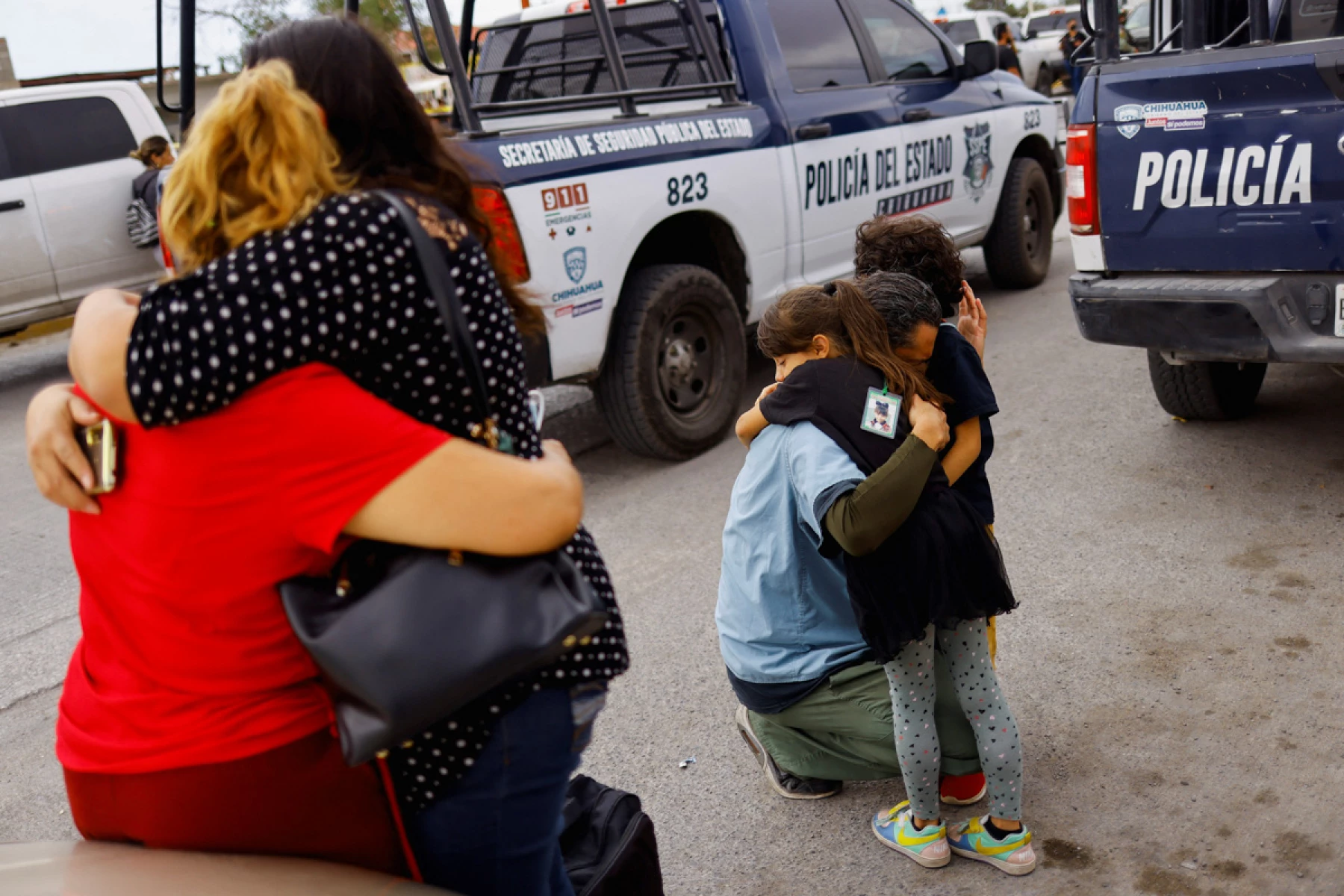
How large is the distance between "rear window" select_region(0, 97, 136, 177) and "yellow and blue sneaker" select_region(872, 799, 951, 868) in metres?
8.10

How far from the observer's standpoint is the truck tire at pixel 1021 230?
25.1 feet

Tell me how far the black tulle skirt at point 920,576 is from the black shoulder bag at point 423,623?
3.76ft

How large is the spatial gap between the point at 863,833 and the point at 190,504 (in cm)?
195

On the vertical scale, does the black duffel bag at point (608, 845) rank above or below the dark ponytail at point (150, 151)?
below

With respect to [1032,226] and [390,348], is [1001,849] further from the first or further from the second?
[1032,226]

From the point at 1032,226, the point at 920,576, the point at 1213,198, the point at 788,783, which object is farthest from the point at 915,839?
the point at 1032,226

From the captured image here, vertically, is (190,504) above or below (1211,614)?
above

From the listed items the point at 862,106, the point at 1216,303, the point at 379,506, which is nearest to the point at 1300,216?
the point at 1216,303

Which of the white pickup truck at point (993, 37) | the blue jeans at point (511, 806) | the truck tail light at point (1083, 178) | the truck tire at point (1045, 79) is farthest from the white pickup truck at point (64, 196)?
the truck tire at point (1045, 79)

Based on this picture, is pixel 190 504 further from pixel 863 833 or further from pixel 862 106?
pixel 862 106

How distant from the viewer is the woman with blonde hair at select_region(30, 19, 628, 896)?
1.27 meters

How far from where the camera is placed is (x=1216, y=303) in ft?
13.1

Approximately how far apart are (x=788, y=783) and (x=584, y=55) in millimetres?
4229

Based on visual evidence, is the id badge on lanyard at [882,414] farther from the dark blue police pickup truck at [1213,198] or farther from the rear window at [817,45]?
the rear window at [817,45]
